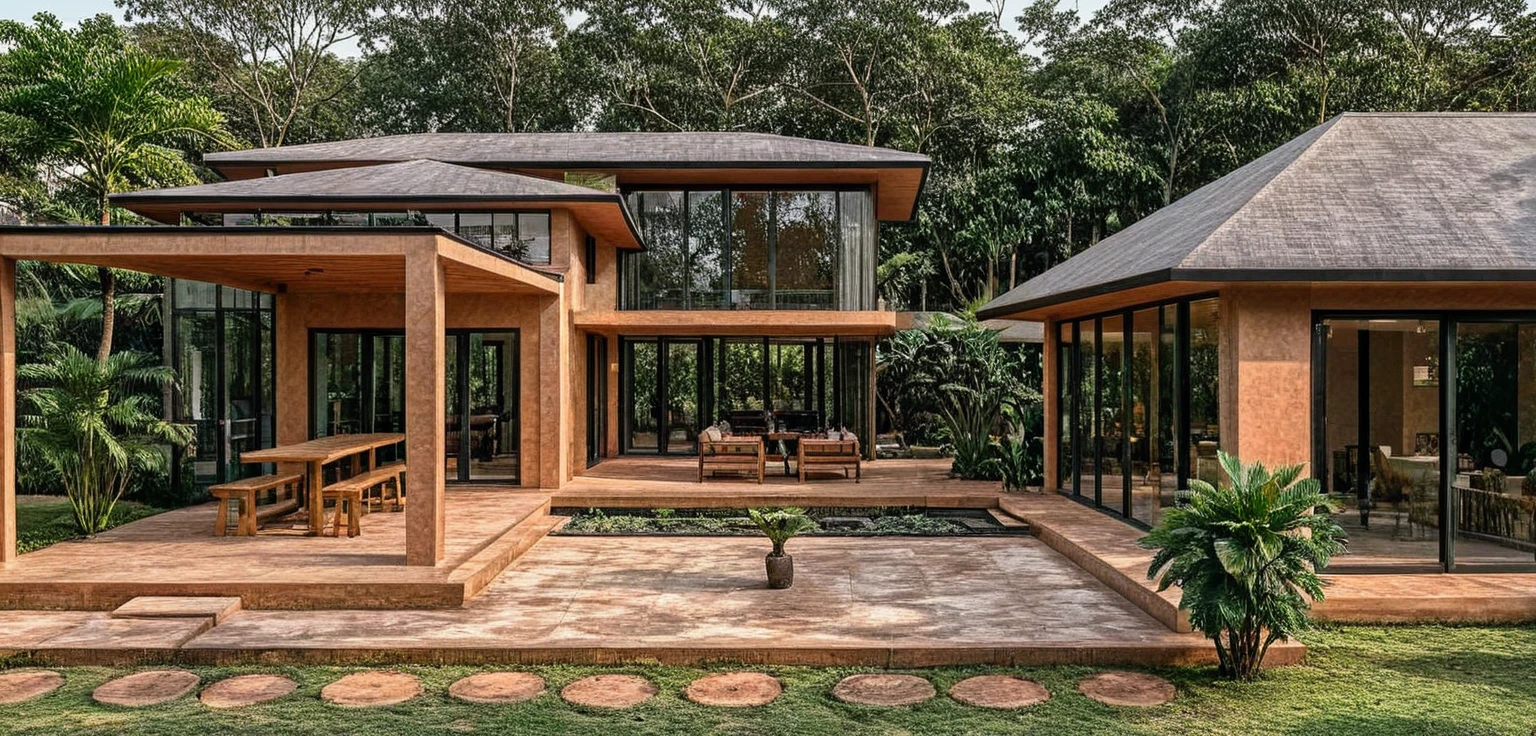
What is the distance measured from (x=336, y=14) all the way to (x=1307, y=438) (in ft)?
105

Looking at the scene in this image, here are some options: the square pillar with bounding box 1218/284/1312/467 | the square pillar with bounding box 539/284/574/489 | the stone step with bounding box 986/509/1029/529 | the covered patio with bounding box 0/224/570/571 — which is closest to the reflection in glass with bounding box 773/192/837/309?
the square pillar with bounding box 539/284/574/489

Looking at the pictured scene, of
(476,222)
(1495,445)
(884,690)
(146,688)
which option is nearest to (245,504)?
(146,688)

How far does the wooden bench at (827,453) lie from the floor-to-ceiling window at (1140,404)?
10.4 ft

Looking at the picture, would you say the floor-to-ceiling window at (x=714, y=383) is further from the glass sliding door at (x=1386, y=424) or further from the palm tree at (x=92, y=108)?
the glass sliding door at (x=1386, y=424)

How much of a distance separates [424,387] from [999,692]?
16.3 ft

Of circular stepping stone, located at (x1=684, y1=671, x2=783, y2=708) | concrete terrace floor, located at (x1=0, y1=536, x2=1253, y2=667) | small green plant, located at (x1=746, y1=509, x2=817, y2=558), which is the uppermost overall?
small green plant, located at (x1=746, y1=509, x2=817, y2=558)

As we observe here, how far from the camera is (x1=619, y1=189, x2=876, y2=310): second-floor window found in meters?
16.7

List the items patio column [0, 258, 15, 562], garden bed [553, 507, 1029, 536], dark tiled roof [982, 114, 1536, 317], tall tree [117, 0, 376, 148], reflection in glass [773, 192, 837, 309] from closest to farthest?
dark tiled roof [982, 114, 1536, 317]
patio column [0, 258, 15, 562]
garden bed [553, 507, 1029, 536]
reflection in glass [773, 192, 837, 309]
tall tree [117, 0, 376, 148]

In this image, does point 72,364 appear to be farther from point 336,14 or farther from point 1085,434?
point 336,14

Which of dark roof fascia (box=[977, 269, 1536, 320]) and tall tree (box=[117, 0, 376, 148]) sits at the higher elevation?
tall tree (box=[117, 0, 376, 148])

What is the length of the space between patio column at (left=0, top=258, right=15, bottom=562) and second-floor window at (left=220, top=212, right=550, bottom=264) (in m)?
4.85

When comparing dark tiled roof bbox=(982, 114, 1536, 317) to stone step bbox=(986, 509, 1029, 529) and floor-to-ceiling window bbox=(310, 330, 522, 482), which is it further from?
floor-to-ceiling window bbox=(310, 330, 522, 482)

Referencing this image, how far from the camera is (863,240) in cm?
1697

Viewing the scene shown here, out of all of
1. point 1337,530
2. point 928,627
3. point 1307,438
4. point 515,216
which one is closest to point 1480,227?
point 1307,438
